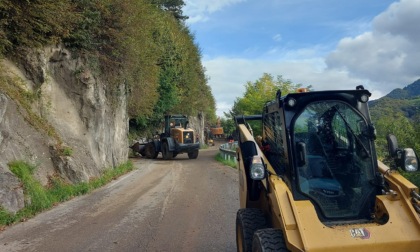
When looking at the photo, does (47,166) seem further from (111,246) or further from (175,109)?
(175,109)

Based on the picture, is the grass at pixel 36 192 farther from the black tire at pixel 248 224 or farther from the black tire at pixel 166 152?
the black tire at pixel 166 152

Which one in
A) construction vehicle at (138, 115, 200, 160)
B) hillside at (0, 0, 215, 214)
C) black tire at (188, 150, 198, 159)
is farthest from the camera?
black tire at (188, 150, 198, 159)

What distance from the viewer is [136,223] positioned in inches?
356

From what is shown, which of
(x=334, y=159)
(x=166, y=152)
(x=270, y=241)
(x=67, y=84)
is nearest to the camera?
(x=270, y=241)

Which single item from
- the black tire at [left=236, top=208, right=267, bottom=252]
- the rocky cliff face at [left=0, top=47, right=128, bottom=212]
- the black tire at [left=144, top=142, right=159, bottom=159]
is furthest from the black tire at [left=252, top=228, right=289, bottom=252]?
the black tire at [left=144, top=142, right=159, bottom=159]

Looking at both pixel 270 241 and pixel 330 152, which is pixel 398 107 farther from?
pixel 270 241

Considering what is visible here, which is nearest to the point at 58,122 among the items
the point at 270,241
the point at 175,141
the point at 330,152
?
the point at 330,152

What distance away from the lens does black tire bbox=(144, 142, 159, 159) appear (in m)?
32.3

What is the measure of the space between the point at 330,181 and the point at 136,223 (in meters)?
5.47

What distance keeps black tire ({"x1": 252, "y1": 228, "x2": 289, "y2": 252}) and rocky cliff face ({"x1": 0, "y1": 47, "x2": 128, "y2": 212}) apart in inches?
275

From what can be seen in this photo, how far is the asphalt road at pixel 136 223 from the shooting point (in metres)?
7.33

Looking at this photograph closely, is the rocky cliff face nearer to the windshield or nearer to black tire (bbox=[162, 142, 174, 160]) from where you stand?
the windshield

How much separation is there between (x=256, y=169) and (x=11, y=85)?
11.0m

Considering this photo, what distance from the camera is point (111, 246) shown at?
23.8ft
